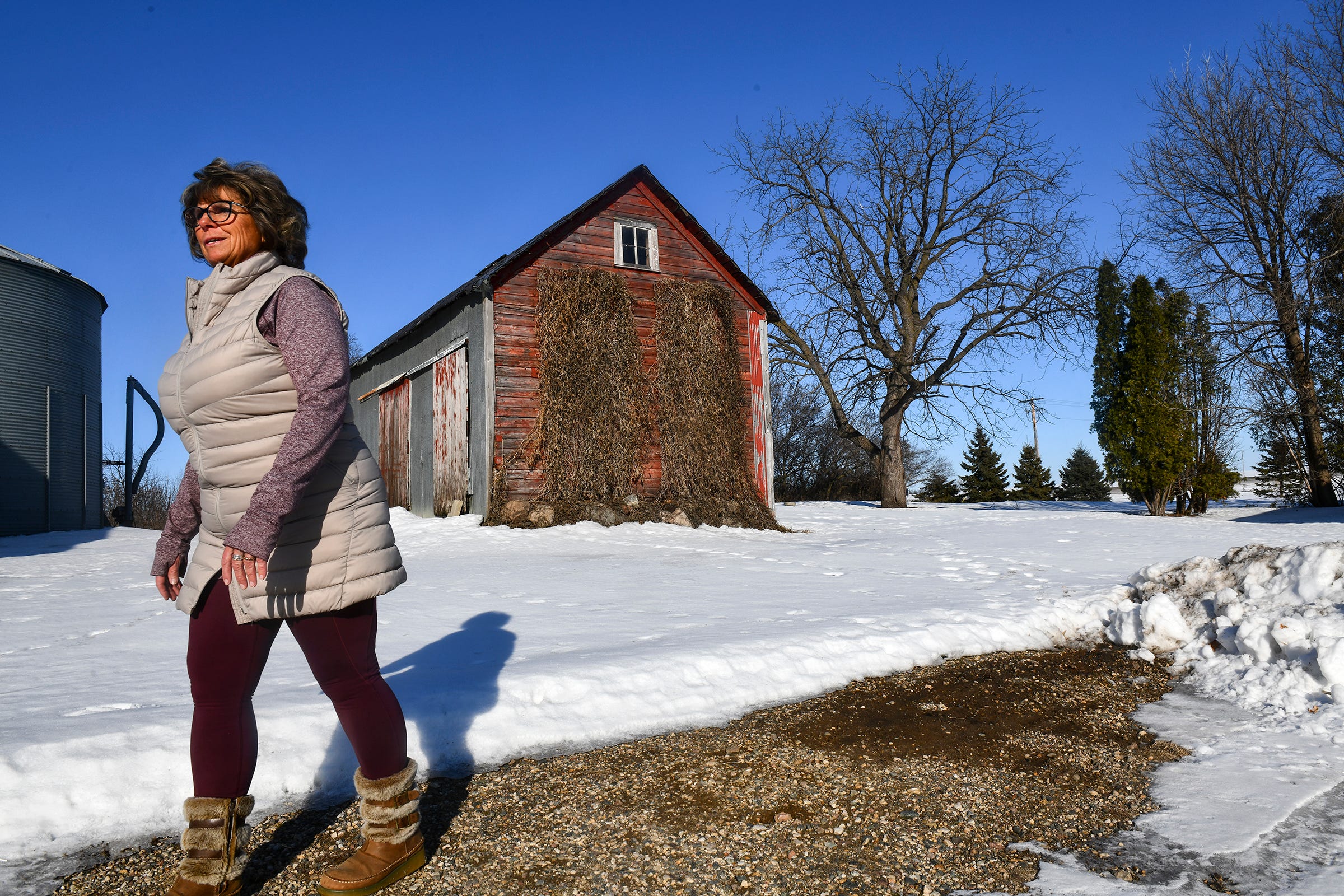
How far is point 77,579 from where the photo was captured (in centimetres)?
774

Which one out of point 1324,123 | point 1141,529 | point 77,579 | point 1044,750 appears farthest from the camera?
point 1324,123

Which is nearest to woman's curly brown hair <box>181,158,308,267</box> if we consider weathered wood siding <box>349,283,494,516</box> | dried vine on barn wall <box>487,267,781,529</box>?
weathered wood siding <box>349,283,494,516</box>

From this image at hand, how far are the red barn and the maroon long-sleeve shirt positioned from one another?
8.78m

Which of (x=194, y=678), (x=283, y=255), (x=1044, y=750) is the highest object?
(x=283, y=255)

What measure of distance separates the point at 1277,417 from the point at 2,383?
24.0 metres

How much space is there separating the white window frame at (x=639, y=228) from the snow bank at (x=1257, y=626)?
29.8 ft

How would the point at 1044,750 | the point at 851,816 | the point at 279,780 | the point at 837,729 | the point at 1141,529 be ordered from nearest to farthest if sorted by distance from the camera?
the point at 851,816
the point at 279,780
the point at 1044,750
the point at 837,729
the point at 1141,529

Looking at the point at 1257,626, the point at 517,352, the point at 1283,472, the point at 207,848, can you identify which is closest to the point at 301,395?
the point at 207,848

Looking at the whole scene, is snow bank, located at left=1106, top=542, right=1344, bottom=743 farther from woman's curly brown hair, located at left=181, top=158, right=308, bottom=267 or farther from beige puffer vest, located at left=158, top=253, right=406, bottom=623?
woman's curly brown hair, located at left=181, top=158, right=308, bottom=267

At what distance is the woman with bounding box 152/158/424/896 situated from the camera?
1847 mm

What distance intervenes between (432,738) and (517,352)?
9.04m

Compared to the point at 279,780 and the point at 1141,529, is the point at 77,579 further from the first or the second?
the point at 1141,529

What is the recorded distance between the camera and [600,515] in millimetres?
11203

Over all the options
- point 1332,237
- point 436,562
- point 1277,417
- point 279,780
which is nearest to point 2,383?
point 436,562
